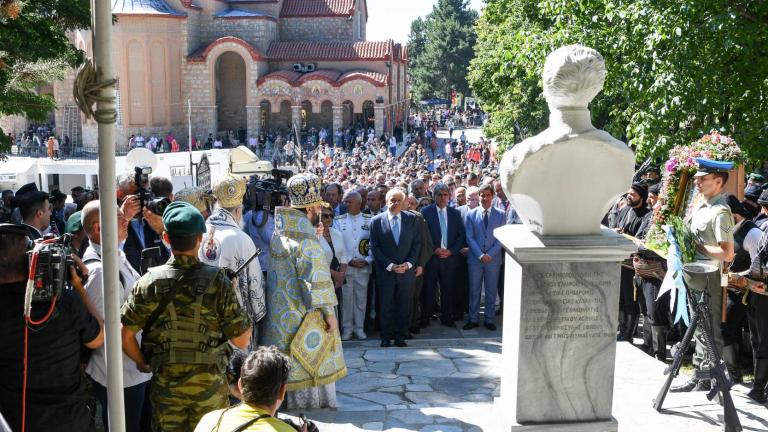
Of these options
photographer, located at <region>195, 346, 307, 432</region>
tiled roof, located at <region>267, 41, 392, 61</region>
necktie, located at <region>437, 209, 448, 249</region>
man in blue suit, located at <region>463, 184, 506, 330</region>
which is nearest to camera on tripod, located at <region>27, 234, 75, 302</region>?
photographer, located at <region>195, 346, 307, 432</region>

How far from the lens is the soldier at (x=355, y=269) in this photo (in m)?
9.40

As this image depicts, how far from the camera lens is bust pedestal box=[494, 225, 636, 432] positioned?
442cm

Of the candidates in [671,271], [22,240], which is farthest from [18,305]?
[671,271]

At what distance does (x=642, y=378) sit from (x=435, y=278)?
3703mm

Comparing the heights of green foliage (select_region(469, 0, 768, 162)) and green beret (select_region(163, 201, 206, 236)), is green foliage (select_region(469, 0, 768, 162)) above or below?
above

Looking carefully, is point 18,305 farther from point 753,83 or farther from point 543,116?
point 543,116

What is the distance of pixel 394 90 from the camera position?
178 ft

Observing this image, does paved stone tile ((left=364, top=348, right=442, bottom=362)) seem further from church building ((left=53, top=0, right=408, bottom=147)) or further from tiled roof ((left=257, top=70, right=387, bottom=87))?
tiled roof ((left=257, top=70, right=387, bottom=87))

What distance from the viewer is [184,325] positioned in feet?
13.5

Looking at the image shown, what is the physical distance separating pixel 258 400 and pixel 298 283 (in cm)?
317

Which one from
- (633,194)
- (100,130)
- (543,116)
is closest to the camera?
(100,130)

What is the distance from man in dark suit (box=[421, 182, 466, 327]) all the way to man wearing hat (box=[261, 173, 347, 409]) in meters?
3.56

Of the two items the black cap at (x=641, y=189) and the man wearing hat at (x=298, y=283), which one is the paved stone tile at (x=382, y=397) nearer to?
the man wearing hat at (x=298, y=283)

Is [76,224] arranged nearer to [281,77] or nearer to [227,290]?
[227,290]
